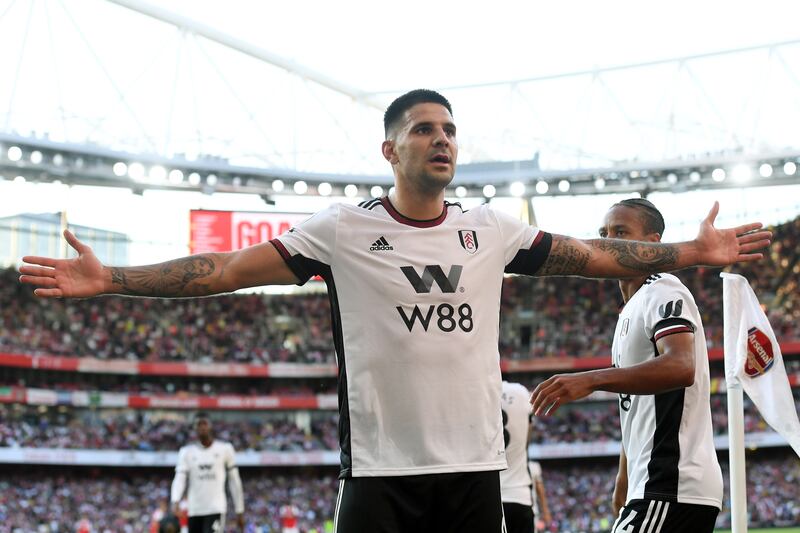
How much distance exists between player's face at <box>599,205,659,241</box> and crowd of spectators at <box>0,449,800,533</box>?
26.4m

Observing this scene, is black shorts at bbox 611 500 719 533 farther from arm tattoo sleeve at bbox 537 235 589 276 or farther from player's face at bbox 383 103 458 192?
player's face at bbox 383 103 458 192

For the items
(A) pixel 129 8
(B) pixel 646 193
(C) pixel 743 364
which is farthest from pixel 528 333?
(C) pixel 743 364

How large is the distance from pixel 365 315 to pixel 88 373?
3819 centimetres

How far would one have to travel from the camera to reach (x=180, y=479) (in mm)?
12352

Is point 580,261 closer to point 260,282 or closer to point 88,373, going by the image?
point 260,282

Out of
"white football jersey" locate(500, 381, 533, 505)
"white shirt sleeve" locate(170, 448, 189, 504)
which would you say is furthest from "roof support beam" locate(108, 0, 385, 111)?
"white football jersey" locate(500, 381, 533, 505)

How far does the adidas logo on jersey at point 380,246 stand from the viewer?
12.7 feet

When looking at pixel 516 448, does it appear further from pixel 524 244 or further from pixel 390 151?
pixel 390 151

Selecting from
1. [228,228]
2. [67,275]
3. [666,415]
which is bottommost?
[666,415]

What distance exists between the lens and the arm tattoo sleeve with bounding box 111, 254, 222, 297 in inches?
151

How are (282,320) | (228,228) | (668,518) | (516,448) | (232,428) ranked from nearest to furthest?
(668,518), (516,448), (228,228), (232,428), (282,320)

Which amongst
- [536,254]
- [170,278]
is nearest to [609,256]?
[536,254]

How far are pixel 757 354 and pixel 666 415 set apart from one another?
1154mm

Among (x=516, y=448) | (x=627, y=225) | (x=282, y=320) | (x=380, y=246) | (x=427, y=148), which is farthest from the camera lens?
(x=282, y=320)
